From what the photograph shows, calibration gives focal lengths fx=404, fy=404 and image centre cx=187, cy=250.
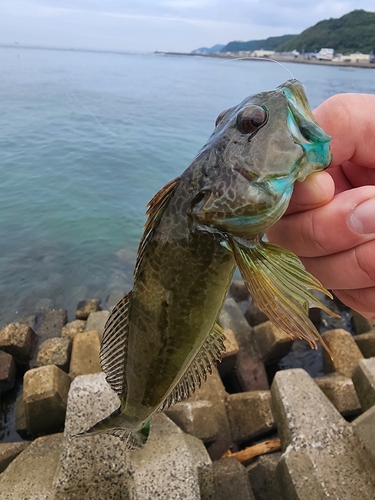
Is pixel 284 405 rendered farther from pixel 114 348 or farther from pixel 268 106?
pixel 268 106

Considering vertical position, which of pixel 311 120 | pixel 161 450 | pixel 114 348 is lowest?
pixel 161 450

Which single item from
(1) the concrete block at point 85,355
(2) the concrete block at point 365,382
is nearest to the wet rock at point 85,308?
(1) the concrete block at point 85,355

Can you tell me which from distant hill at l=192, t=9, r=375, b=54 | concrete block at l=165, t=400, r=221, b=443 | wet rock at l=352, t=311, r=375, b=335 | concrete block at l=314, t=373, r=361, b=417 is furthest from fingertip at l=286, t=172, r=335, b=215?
distant hill at l=192, t=9, r=375, b=54

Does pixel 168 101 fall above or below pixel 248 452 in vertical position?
above

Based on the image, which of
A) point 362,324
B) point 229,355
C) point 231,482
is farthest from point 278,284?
point 362,324

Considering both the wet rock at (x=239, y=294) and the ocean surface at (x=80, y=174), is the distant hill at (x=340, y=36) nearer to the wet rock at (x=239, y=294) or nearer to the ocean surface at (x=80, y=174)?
the ocean surface at (x=80, y=174)

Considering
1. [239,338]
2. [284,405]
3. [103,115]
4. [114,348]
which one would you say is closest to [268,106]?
[114,348]
